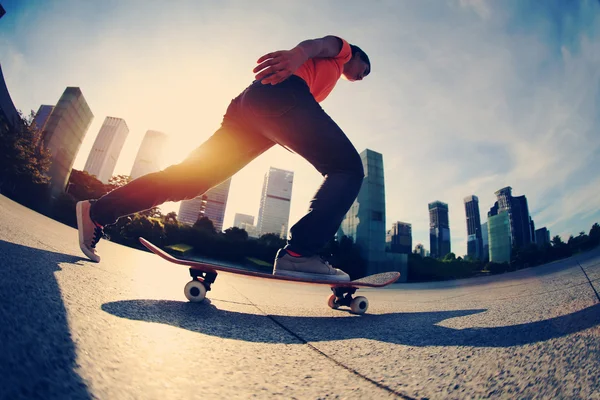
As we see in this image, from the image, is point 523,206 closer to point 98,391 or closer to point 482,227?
point 98,391

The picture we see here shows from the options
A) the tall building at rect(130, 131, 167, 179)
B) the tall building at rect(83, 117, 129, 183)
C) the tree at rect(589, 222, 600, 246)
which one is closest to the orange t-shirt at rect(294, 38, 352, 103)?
the tree at rect(589, 222, 600, 246)

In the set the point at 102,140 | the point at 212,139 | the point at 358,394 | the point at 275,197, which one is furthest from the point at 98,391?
the point at 102,140

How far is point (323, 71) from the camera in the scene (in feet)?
5.75

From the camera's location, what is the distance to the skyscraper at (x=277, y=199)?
93375 mm

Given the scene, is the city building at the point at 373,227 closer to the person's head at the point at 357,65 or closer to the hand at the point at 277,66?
the person's head at the point at 357,65

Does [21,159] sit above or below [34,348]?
above

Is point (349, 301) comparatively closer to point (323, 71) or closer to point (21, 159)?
point (323, 71)

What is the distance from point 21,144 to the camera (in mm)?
14469

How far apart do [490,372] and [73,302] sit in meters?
0.88

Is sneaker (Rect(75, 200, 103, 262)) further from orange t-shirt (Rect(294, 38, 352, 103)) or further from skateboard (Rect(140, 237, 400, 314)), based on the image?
orange t-shirt (Rect(294, 38, 352, 103))

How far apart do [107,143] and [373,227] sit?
9215 centimetres

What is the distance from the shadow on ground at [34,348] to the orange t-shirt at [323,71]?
1584mm

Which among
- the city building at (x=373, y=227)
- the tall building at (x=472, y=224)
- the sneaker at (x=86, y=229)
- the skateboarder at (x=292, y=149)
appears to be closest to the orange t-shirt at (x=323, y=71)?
the skateboarder at (x=292, y=149)

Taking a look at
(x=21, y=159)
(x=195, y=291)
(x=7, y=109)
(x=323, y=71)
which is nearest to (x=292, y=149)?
(x=323, y=71)
